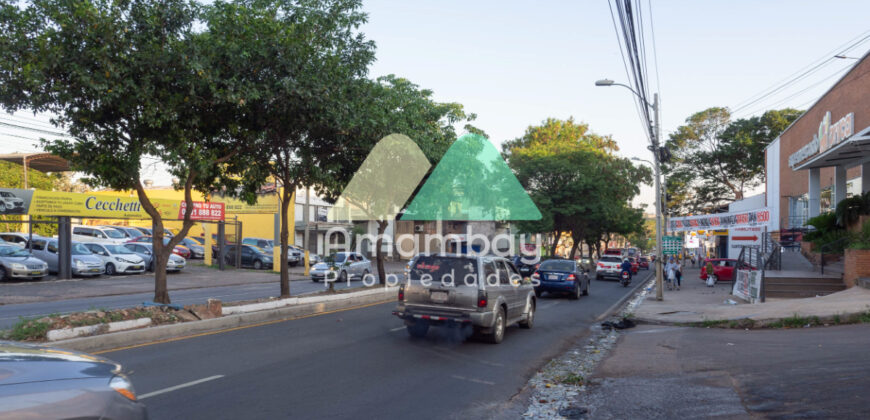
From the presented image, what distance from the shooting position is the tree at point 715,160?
2064 inches

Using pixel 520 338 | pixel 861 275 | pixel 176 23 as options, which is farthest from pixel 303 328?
pixel 861 275

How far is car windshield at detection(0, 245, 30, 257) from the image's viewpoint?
24.0m

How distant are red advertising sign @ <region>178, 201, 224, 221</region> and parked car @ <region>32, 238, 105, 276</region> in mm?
A: 6583

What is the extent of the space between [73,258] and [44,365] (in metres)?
27.0

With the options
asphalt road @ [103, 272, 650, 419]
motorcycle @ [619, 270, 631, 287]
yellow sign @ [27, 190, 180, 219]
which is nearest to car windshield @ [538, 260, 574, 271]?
asphalt road @ [103, 272, 650, 419]

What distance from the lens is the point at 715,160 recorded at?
181ft

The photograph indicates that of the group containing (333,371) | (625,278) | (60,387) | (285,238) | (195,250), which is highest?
(285,238)

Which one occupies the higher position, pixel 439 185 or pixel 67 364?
pixel 439 185

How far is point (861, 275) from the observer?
1705 cm

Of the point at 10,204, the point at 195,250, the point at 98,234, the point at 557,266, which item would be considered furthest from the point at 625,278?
the point at 195,250

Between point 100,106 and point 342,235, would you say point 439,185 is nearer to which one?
point 100,106

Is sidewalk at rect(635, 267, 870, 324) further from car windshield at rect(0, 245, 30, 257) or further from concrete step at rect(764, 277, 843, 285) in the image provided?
car windshield at rect(0, 245, 30, 257)

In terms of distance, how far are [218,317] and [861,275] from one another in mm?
17548

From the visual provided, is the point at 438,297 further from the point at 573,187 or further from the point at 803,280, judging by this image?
the point at 573,187
